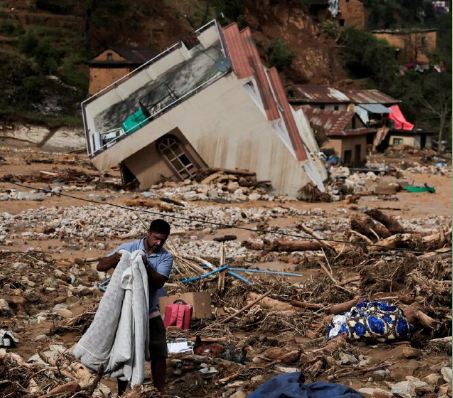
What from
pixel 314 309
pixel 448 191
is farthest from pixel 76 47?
→ pixel 314 309

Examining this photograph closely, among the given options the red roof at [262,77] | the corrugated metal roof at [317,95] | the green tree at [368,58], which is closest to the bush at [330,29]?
the green tree at [368,58]

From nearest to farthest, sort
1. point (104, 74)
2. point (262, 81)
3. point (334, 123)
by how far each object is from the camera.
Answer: point (262, 81) → point (334, 123) → point (104, 74)

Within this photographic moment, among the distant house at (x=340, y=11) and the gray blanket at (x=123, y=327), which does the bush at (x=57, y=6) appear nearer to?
the distant house at (x=340, y=11)

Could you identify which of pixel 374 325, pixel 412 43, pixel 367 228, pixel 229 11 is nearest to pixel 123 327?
pixel 374 325

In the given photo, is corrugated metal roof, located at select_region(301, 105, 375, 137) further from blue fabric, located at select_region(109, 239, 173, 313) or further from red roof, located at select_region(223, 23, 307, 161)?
blue fabric, located at select_region(109, 239, 173, 313)

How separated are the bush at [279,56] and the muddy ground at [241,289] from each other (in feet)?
126

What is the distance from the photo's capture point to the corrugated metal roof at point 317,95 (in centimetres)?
5015

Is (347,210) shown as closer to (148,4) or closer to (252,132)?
(252,132)

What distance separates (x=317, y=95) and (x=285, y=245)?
36.8m

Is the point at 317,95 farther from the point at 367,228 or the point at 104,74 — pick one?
the point at 367,228

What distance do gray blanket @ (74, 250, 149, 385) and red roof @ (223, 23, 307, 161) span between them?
1842 centimetres

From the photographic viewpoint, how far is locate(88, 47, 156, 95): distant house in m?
44.3

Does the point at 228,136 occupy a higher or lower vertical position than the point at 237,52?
lower

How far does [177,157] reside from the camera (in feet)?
82.2
